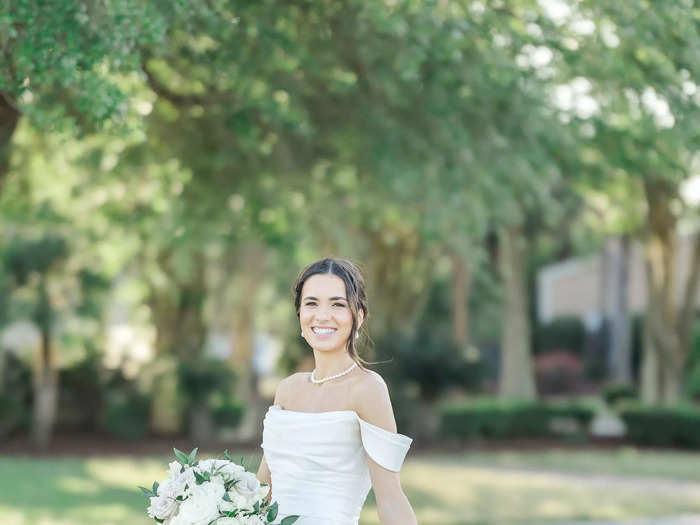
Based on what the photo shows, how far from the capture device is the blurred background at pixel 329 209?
30.0ft

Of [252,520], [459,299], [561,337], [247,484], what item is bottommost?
[252,520]

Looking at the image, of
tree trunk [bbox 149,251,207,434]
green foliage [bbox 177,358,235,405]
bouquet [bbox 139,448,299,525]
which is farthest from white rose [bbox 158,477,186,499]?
tree trunk [bbox 149,251,207,434]

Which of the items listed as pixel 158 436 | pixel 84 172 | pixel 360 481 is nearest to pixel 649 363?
pixel 158 436

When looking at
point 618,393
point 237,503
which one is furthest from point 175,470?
point 618,393

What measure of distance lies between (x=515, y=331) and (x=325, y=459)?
2304 cm

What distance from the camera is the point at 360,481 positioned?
13.5ft

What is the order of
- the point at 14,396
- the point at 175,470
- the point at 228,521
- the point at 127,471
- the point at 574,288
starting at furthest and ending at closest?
the point at 574,288 → the point at 14,396 → the point at 127,471 → the point at 175,470 → the point at 228,521

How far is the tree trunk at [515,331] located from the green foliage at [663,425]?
11.9 ft

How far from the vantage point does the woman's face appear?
409 cm

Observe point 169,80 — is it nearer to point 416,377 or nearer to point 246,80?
point 246,80

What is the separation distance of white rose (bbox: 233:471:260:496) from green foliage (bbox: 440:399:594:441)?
1840 centimetres

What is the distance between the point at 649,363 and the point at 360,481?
22.0m

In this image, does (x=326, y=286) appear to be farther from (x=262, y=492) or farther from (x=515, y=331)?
(x=515, y=331)

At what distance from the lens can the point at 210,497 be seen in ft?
12.7
